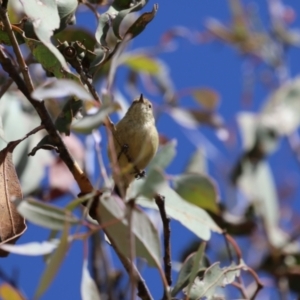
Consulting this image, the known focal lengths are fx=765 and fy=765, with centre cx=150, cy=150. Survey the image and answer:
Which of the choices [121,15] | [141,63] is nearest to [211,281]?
[121,15]

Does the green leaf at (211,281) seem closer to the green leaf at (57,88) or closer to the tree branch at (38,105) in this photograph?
the tree branch at (38,105)

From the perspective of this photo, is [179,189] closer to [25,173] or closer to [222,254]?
[25,173]

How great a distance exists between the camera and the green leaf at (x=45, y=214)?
34.9 inches

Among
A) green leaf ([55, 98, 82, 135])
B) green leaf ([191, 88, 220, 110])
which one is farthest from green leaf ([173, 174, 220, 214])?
green leaf ([191, 88, 220, 110])

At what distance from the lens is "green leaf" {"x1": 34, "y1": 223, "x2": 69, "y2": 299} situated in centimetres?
82

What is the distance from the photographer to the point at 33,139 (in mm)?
2268

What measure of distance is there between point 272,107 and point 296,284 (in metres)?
0.96

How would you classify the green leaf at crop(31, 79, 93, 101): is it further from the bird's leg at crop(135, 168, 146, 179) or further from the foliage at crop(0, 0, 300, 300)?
the bird's leg at crop(135, 168, 146, 179)

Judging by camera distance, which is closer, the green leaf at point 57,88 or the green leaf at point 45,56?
the green leaf at point 57,88

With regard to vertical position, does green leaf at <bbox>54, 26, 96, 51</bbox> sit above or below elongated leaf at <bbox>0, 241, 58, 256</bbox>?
below

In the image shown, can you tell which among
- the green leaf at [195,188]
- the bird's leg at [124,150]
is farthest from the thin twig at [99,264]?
the green leaf at [195,188]

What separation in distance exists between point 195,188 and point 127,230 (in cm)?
19

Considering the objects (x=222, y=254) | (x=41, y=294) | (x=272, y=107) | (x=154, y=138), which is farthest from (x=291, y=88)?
(x=41, y=294)

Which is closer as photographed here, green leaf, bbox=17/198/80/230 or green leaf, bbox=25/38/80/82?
green leaf, bbox=17/198/80/230
